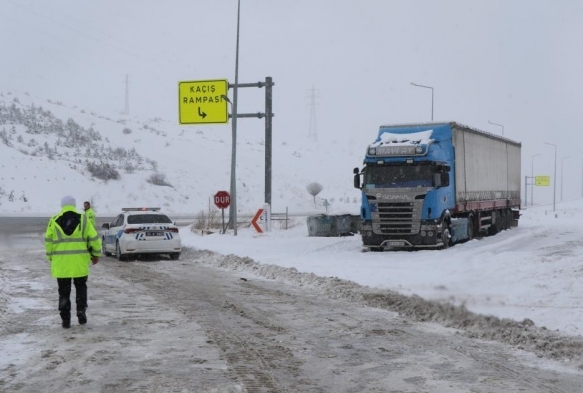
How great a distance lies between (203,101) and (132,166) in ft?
131

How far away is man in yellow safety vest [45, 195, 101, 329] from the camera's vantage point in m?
10.4

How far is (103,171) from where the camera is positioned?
65125 mm

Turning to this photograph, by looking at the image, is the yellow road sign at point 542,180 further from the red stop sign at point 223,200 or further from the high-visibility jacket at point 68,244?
the high-visibility jacket at point 68,244

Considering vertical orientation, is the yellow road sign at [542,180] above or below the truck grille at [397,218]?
above

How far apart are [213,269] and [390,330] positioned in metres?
10.2

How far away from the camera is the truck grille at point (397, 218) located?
22391 mm

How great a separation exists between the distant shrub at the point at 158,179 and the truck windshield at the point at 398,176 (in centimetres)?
4707

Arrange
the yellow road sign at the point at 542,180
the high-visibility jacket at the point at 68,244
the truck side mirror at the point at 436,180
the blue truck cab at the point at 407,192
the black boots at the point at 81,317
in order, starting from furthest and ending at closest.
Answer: the yellow road sign at the point at 542,180 → the blue truck cab at the point at 407,192 → the truck side mirror at the point at 436,180 → the black boots at the point at 81,317 → the high-visibility jacket at the point at 68,244

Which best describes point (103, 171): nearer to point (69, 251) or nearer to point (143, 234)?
point (143, 234)

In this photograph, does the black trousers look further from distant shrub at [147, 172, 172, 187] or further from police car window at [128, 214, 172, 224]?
distant shrub at [147, 172, 172, 187]

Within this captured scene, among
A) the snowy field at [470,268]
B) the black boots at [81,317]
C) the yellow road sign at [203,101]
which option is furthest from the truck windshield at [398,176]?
the black boots at [81,317]

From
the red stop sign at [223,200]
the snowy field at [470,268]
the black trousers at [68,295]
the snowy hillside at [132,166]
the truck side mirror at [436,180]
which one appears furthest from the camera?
the snowy hillside at [132,166]

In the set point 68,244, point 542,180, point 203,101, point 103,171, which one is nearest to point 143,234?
point 68,244

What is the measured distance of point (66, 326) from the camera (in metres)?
10.4
